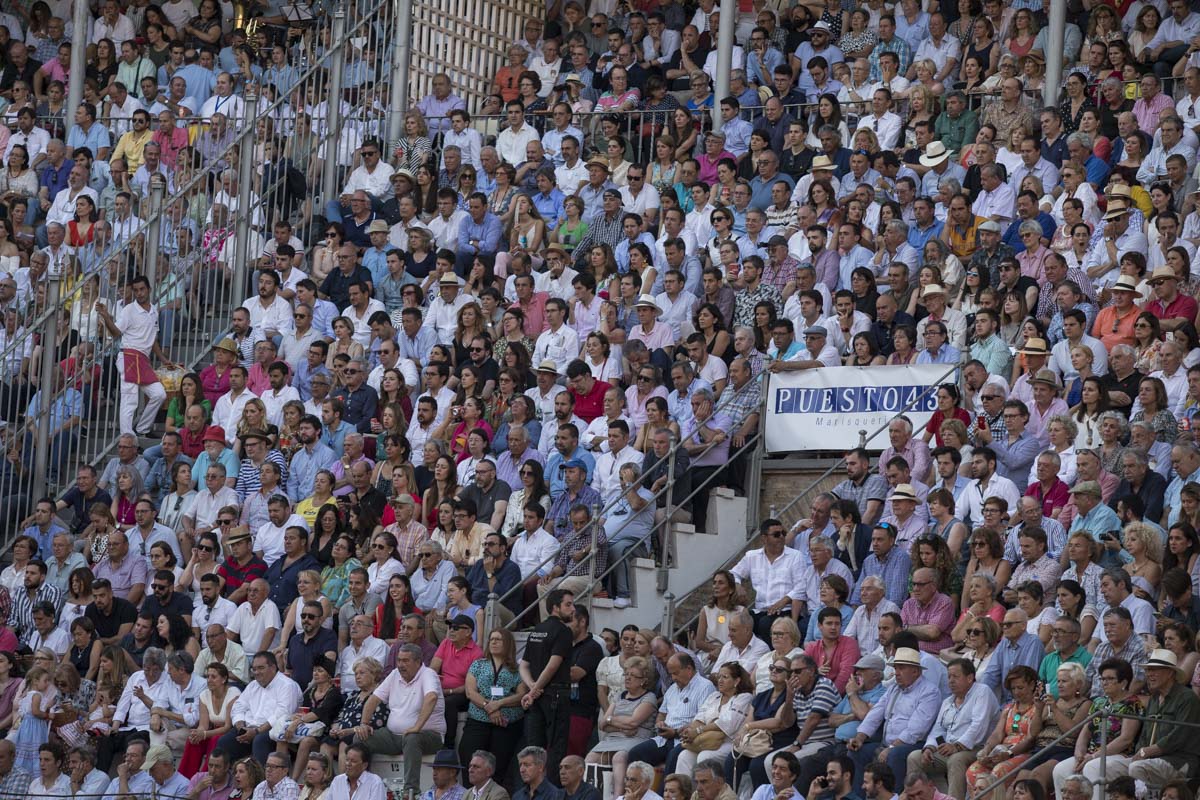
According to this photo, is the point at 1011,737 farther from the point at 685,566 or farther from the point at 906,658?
the point at 685,566

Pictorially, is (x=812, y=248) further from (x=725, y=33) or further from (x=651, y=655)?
(x=651, y=655)

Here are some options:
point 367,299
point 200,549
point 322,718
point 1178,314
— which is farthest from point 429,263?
point 1178,314

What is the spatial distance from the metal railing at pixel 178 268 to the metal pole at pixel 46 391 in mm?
13

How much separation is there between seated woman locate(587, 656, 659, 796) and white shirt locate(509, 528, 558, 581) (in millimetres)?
1852

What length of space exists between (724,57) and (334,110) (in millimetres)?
4530

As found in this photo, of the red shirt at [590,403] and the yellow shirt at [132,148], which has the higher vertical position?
the yellow shirt at [132,148]

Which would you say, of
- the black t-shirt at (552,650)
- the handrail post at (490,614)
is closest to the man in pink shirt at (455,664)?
the handrail post at (490,614)

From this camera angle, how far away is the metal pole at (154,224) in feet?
73.1

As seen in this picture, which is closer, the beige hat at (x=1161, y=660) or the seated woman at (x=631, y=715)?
the beige hat at (x=1161, y=660)

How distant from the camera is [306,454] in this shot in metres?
20.0

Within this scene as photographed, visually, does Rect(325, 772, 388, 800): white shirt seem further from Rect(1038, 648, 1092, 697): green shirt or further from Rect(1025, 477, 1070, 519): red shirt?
Rect(1025, 477, 1070, 519): red shirt

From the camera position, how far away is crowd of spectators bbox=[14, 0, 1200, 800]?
15438 millimetres

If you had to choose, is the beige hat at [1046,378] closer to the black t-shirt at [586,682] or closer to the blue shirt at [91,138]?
the black t-shirt at [586,682]

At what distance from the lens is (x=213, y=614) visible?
61.0 feet
